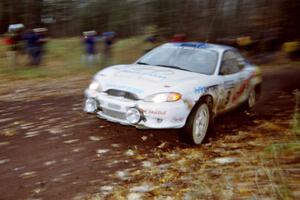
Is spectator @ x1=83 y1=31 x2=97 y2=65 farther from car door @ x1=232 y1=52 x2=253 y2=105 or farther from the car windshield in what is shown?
car door @ x1=232 y1=52 x2=253 y2=105

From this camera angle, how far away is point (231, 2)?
655 inches

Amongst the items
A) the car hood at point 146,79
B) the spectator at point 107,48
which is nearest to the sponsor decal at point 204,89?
the car hood at point 146,79

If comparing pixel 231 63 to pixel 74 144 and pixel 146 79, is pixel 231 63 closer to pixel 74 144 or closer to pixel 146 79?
pixel 146 79

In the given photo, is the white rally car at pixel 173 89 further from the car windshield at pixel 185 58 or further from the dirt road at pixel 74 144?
the dirt road at pixel 74 144

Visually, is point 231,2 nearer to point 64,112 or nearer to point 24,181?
point 64,112

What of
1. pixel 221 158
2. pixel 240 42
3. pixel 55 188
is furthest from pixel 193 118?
pixel 240 42

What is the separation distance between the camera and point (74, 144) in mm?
5957

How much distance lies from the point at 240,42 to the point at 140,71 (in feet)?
36.6

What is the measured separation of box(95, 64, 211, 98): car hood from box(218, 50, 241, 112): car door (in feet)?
1.66

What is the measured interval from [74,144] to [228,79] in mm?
2742

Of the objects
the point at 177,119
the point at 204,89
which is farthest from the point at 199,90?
the point at 177,119

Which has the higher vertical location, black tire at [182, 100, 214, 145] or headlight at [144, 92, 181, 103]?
headlight at [144, 92, 181, 103]

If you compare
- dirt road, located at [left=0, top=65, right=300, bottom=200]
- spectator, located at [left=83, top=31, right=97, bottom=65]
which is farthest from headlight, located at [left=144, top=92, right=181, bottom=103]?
spectator, located at [left=83, top=31, right=97, bottom=65]

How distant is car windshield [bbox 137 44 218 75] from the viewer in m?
6.56
